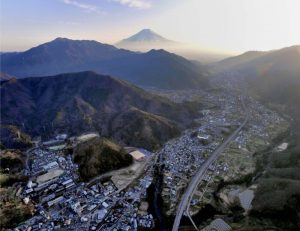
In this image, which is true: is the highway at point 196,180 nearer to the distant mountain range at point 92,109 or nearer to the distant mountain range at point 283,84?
the distant mountain range at point 92,109

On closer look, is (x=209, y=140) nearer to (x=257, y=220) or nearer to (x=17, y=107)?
(x=257, y=220)

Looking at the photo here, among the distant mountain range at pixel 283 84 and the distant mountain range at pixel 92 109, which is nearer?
the distant mountain range at pixel 92 109

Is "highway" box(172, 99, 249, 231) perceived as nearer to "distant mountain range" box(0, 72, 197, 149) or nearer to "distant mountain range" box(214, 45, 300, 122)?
"distant mountain range" box(0, 72, 197, 149)

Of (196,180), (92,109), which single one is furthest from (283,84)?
(196,180)

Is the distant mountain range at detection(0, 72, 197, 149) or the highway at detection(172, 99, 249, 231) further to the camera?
the distant mountain range at detection(0, 72, 197, 149)

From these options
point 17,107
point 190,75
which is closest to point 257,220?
point 17,107

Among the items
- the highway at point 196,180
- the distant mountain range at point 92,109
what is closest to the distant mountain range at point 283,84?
the highway at point 196,180

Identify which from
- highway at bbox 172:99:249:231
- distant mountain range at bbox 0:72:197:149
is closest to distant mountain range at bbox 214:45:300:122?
highway at bbox 172:99:249:231

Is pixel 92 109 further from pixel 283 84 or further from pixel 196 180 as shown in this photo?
pixel 283 84
